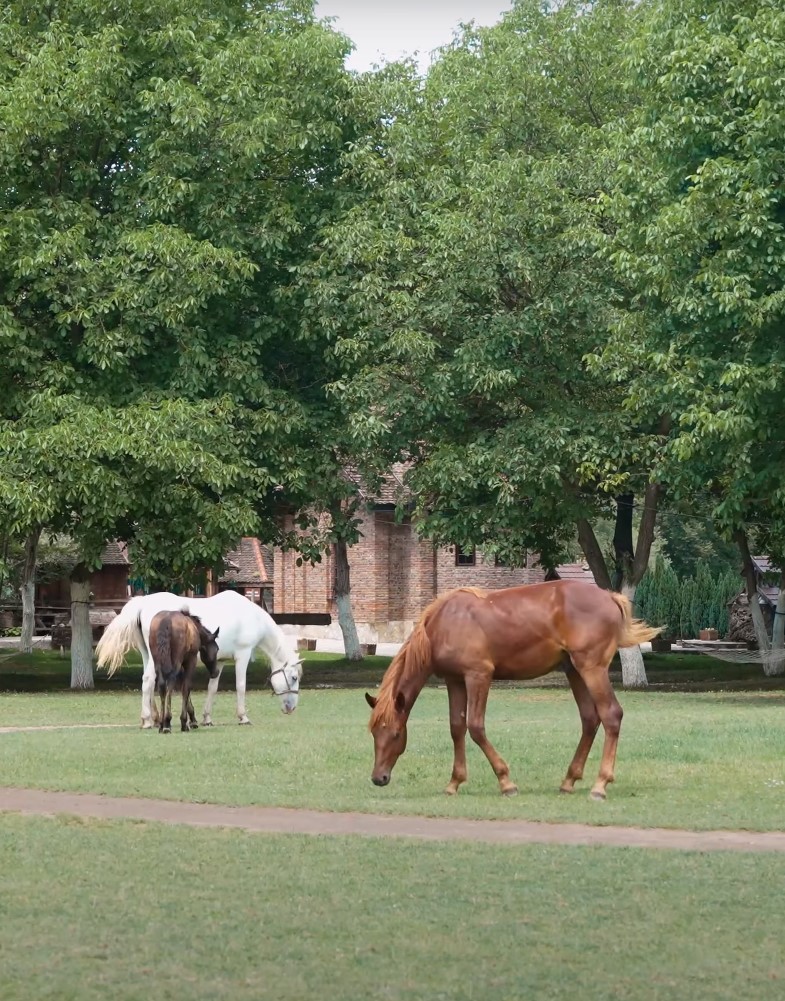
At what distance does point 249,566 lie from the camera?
70.2 m

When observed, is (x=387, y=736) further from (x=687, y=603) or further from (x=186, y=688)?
(x=687, y=603)

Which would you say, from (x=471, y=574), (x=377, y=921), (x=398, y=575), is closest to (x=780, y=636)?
(x=471, y=574)

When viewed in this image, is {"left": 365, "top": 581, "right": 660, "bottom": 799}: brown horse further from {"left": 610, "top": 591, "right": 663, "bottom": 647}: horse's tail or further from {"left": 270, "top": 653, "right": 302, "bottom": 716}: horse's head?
{"left": 270, "top": 653, "right": 302, "bottom": 716}: horse's head

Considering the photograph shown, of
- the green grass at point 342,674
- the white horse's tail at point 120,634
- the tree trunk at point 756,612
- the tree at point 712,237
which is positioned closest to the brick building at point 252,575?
the green grass at point 342,674

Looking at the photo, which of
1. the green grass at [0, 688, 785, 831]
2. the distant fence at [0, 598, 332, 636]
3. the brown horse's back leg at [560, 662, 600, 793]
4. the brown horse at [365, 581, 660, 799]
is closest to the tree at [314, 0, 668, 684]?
the green grass at [0, 688, 785, 831]

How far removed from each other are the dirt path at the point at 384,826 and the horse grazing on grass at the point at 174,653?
659cm

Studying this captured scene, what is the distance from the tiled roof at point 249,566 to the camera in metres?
68.9

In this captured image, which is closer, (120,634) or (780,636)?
(120,634)

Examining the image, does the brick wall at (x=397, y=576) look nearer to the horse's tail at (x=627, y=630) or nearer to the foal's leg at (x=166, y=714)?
the foal's leg at (x=166, y=714)

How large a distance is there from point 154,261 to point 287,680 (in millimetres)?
11553

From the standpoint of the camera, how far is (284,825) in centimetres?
1300

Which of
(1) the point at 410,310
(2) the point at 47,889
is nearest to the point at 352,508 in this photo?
(1) the point at 410,310

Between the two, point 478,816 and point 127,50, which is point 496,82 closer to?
point 127,50

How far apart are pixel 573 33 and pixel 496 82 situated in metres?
2.22
